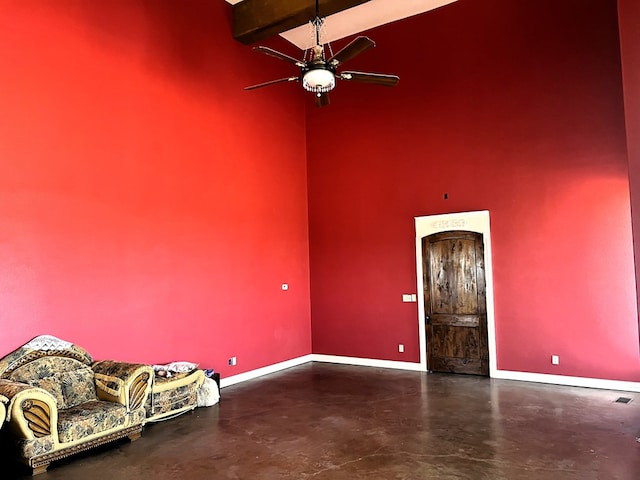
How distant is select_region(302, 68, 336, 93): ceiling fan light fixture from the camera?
4238 mm

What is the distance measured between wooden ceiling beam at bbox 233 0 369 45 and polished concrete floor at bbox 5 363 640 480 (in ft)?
16.8

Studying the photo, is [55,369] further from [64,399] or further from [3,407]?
[3,407]

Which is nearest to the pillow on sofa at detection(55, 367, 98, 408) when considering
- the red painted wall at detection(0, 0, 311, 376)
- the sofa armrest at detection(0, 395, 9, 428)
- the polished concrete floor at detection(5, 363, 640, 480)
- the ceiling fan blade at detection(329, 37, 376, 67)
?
the red painted wall at detection(0, 0, 311, 376)

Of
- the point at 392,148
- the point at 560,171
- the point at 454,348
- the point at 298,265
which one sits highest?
the point at 392,148

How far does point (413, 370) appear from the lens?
7410mm

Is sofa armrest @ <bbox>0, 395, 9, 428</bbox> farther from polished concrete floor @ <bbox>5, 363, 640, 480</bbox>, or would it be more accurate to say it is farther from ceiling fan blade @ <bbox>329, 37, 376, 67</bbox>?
ceiling fan blade @ <bbox>329, 37, 376, 67</bbox>

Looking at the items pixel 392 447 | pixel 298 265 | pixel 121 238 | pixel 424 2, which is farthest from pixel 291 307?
pixel 424 2

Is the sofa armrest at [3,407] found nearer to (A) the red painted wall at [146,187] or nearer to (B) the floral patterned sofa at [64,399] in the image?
(B) the floral patterned sofa at [64,399]

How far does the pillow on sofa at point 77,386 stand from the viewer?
4.47 meters

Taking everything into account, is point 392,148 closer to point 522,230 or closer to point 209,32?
point 522,230

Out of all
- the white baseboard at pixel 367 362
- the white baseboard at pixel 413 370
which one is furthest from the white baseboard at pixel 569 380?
the white baseboard at pixel 367 362

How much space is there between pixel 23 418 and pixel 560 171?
6.58 m

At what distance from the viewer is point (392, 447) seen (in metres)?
4.25

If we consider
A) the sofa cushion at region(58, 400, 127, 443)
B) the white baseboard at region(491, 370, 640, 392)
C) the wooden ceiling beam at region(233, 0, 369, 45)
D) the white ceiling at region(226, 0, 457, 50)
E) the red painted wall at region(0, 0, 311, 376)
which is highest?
the white ceiling at region(226, 0, 457, 50)
